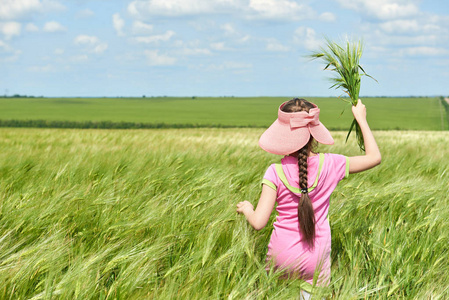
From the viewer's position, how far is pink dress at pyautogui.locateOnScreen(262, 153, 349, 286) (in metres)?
1.96

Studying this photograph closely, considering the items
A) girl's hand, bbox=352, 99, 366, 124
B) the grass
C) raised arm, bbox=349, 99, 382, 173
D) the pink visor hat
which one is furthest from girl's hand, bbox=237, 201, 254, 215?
girl's hand, bbox=352, 99, 366, 124

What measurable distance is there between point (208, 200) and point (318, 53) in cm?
113

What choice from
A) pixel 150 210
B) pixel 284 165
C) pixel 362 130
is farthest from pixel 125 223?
pixel 362 130

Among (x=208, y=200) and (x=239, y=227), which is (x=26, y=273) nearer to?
(x=239, y=227)

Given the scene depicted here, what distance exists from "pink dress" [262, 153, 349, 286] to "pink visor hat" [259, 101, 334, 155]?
0.30ft

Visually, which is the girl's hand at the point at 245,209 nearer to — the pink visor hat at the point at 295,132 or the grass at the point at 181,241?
the grass at the point at 181,241

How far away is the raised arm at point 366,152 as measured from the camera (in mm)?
2076

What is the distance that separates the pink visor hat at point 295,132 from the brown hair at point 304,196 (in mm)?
35

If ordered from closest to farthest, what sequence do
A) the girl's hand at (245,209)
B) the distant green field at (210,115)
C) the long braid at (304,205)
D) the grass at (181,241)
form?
the grass at (181,241)
the long braid at (304,205)
the girl's hand at (245,209)
the distant green field at (210,115)

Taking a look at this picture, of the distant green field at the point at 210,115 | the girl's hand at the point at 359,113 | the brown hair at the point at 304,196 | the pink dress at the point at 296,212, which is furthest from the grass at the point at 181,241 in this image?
the distant green field at the point at 210,115

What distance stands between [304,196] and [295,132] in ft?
0.92

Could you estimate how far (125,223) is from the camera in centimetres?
226

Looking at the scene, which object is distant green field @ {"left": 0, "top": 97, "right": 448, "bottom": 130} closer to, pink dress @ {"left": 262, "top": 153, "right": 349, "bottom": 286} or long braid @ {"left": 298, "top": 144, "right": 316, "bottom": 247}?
pink dress @ {"left": 262, "top": 153, "right": 349, "bottom": 286}

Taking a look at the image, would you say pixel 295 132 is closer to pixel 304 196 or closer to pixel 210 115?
pixel 304 196
